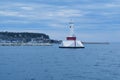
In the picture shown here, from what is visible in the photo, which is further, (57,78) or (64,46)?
(64,46)

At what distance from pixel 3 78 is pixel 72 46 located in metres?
91.5

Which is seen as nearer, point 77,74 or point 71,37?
point 77,74

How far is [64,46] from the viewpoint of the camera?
128750 millimetres

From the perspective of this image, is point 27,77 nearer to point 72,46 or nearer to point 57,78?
point 57,78

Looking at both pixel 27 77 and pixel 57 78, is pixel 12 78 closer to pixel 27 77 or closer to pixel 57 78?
pixel 27 77

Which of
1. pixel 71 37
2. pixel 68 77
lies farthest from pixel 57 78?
pixel 71 37

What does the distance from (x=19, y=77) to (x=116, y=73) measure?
32.3 ft

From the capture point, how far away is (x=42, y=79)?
115ft

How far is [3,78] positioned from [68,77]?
5.82 metres

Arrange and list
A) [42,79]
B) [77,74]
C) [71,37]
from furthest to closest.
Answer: [71,37] → [77,74] → [42,79]

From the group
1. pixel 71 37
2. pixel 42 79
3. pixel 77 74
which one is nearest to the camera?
pixel 42 79

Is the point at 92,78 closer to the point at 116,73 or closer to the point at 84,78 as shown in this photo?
the point at 84,78

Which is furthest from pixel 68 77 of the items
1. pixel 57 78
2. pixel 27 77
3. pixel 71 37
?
pixel 71 37

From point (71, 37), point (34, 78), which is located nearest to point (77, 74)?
point (34, 78)
